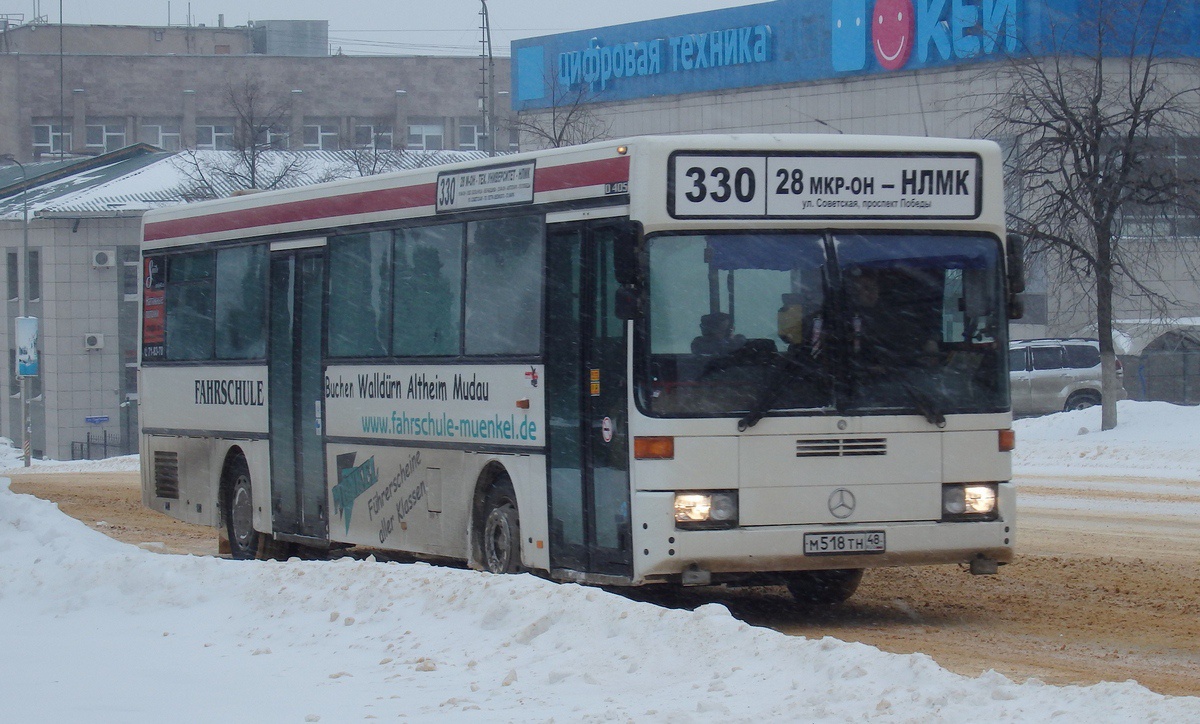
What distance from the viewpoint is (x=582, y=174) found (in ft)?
35.3

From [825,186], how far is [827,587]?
2.81 m

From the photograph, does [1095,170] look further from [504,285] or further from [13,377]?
[13,377]

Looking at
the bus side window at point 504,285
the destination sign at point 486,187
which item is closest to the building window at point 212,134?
the destination sign at point 486,187

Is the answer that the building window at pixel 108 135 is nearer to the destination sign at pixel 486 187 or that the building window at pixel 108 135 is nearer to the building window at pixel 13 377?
the building window at pixel 13 377

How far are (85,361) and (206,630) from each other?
54.9 meters

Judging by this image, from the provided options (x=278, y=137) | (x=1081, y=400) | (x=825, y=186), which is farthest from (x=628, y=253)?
(x=278, y=137)

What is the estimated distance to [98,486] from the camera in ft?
91.9

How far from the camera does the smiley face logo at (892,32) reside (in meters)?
56.5

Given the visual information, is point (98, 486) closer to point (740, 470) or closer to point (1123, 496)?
point (1123, 496)

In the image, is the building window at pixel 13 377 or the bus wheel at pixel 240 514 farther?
the building window at pixel 13 377

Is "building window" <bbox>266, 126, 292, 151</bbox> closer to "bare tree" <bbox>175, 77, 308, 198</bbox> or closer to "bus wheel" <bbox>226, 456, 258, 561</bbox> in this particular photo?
"bare tree" <bbox>175, 77, 308, 198</bbox>

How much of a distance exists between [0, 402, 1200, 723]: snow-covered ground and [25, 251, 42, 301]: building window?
53.5m

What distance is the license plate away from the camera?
10109 millimetres

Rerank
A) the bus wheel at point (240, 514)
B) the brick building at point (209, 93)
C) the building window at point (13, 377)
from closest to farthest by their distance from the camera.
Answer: the bus wheel at point (240, 514), the building window at point (13, 377), the brick building at point (209, 93)
